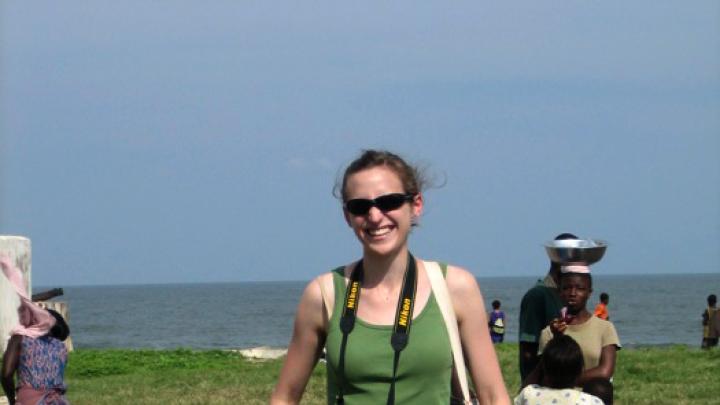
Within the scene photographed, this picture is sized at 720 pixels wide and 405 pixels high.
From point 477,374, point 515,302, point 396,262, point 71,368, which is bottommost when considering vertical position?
point 515,302

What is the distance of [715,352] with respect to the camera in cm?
1902

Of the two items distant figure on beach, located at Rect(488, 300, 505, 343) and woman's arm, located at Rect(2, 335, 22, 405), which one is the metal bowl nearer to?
woman's arm, located at Rect(2, 335, 22, 405)

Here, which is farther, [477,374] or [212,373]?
[212,373]

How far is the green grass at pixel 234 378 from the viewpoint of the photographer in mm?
14562

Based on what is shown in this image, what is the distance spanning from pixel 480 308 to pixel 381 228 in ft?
1.26

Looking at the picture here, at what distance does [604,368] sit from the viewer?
7121 mm

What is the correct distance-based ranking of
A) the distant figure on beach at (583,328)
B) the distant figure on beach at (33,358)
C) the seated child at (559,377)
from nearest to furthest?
the seated child at (559,377)
the distant figure on beach at (583,328)
the distant figure on beach at (33,358)

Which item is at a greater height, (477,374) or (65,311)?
(477,374)

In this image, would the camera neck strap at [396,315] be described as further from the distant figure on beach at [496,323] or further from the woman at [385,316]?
the distant figure on beach at [496,323]

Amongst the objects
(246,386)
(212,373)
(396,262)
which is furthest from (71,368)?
(396,262)

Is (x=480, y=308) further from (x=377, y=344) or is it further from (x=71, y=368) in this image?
(x=71, y=368)

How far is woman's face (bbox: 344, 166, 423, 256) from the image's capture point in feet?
14.0

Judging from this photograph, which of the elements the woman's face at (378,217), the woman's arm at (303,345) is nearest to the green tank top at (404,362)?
the woman's arm at (303,345)

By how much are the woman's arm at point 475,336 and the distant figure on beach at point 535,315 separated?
3103 millimetres
